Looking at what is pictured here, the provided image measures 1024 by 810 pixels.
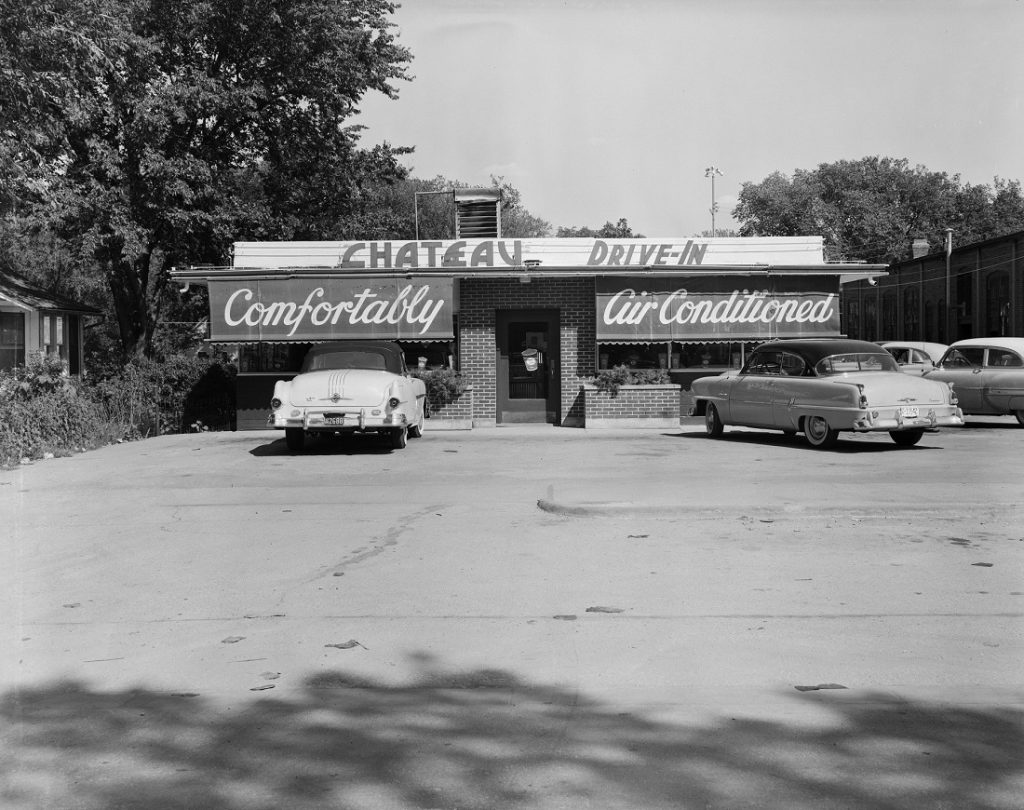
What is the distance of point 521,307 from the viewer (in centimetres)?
2392

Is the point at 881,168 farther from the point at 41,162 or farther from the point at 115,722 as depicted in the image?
the point at 115,722

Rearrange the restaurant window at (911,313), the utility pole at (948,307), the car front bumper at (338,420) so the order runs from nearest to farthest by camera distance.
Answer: the car front bumper at (338,420)
the utility pole at (948,307)
the restaurant window at (911,313)

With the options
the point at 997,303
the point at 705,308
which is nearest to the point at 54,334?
the point at 705,308

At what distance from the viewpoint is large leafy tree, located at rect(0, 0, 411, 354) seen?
24.9 metres

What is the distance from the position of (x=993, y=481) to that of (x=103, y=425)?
14.6m

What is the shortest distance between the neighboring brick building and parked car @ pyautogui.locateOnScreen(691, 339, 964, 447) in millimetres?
26947

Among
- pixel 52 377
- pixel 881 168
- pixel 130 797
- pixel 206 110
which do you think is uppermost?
pixel 881 168

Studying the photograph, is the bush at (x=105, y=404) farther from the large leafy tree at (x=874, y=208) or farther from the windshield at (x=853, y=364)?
the large leafy tree at (x=874, y=208)

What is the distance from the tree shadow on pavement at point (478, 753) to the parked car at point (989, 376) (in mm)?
17325

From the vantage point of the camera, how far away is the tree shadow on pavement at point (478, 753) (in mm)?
4207

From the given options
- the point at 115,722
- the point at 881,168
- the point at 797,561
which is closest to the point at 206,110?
the point at 797,561

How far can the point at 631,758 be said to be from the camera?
457 centimetres

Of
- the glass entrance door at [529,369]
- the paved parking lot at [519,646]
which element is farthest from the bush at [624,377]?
the paved parking lot at [519,646]

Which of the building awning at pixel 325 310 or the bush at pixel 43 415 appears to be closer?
the bush at pixel 43 415
